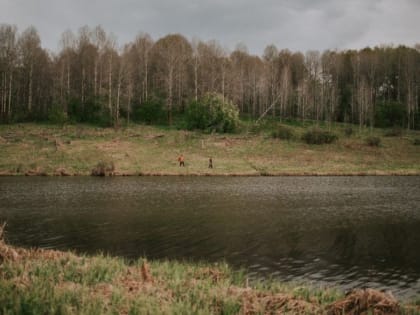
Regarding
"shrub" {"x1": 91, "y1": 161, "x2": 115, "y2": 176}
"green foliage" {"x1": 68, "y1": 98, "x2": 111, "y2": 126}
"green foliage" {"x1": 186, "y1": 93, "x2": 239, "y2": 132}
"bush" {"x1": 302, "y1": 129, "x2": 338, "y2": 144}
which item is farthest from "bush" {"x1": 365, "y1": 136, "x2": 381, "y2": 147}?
"green foliage" {"x1": 68, "y1": 98, "x2": 111, "y2": 126}

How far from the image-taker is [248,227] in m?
18.0

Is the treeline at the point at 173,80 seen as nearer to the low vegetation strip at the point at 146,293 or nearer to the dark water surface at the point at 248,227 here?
the dark water surface at the point at 248,227

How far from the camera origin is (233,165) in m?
49.1

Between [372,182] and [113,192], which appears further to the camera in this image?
[372,182]

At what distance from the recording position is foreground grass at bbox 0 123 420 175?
152 ft

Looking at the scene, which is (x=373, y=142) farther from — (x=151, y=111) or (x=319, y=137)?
(x=151, y=111)

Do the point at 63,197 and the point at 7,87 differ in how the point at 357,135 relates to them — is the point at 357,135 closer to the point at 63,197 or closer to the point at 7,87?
the point at 63,197

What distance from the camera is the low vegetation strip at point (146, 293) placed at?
686 centimetres

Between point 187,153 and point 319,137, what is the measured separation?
2268 cm

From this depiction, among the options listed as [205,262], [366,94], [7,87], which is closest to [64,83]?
[7,87]

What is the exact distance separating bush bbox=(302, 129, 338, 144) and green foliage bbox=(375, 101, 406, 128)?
30.7 metres

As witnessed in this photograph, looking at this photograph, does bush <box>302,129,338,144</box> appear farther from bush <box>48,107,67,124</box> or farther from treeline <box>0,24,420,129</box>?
bush <box>48,107,67,124</box>

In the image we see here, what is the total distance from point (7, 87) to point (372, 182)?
67750 mm

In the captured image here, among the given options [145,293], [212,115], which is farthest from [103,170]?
[145,293]
